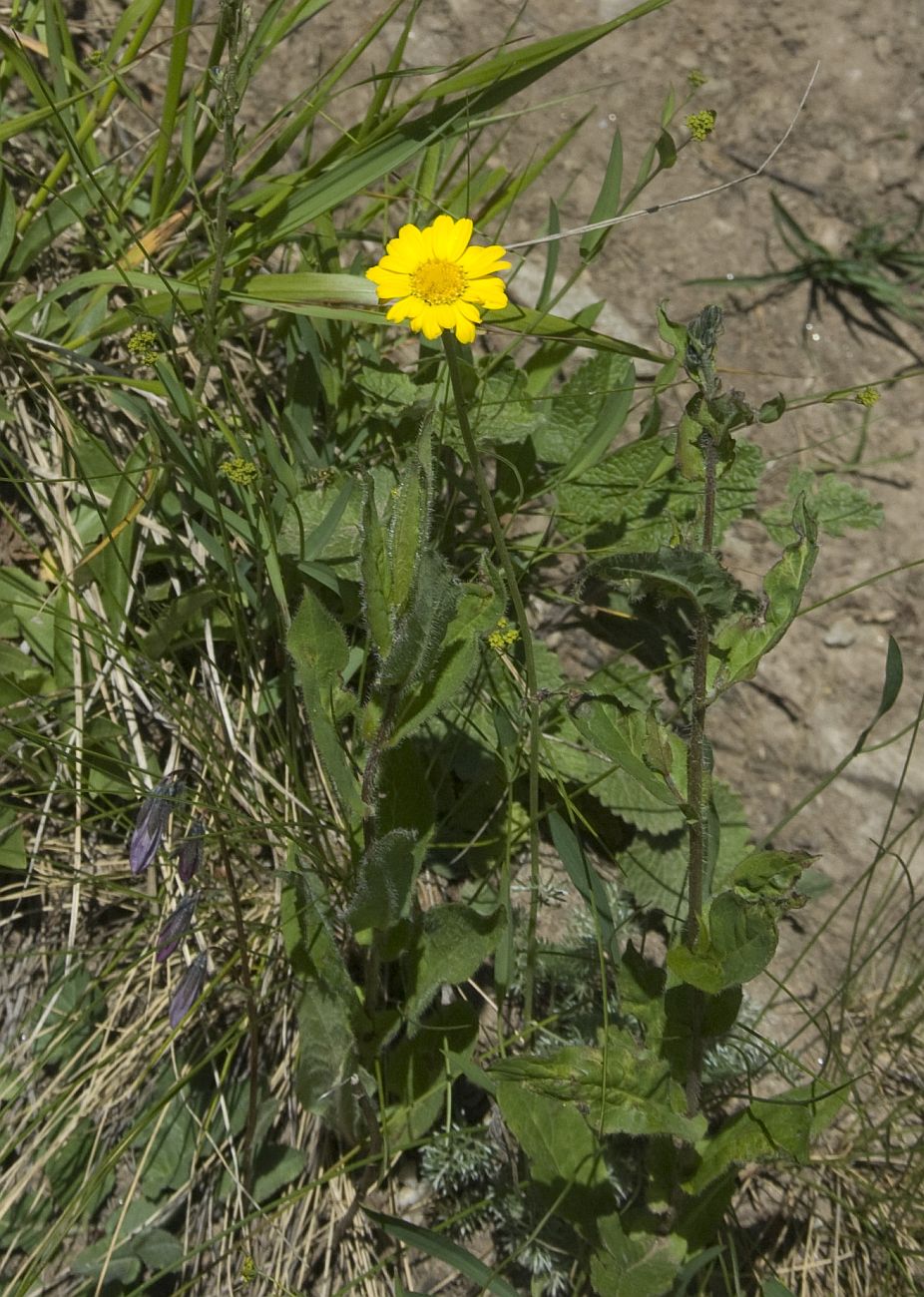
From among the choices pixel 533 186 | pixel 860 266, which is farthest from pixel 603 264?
pixel 860 266

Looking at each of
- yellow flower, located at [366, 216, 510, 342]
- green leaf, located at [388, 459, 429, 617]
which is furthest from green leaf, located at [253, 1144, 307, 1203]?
yellow flower, located at [366, 216, 510, 342]

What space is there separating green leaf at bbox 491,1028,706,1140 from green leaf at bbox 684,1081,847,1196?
66mm

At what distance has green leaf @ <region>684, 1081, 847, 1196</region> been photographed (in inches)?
59.2

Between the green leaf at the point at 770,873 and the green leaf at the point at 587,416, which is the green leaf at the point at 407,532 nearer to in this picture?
the green leaf at the point at 770,873

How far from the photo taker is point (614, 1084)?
1530 mm

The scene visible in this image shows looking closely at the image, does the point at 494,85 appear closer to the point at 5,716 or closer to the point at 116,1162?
the point at 5,716

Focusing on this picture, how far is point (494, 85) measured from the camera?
190 cm

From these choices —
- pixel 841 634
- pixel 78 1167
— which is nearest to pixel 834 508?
pixel 841 634

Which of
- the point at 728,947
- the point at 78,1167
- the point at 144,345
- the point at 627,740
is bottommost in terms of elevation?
the point at 78,1167

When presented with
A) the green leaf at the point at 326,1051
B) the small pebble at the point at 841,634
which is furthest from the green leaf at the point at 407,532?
the small pebble at the point at 841,634

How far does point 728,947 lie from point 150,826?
0.82 m

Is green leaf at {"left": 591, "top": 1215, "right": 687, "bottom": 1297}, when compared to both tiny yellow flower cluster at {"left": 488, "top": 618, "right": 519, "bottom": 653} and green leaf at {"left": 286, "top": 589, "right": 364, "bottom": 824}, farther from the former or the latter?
tiny yellow flower cluster at {"left": 488, "top": 618, "right": 519, "bottom": 653}

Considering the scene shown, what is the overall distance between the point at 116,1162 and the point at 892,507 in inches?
75.0

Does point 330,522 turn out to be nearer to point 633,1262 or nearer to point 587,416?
point 587,416
